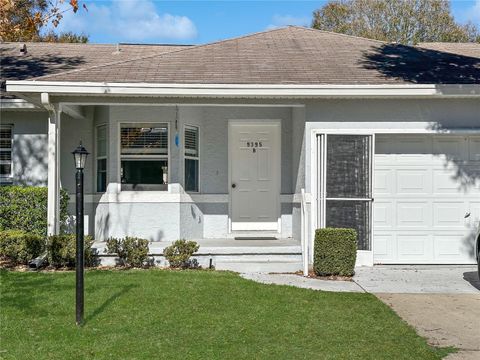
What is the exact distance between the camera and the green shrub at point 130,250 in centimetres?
1002

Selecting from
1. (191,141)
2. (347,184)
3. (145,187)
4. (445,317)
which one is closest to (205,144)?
(191,141)

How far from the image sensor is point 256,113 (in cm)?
1249

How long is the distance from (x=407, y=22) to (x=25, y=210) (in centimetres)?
2889

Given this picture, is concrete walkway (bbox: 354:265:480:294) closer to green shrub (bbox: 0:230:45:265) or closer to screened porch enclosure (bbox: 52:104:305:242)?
screened porch enclosure (bbox: 52:104:305:242)

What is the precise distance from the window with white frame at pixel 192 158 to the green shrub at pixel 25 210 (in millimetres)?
2848

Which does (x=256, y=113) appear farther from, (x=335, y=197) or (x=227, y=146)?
(x=335, y=197)

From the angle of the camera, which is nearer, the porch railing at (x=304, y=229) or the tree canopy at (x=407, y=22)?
the porch railing at (x=304, y=229)

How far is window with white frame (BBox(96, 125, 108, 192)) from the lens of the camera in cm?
1207

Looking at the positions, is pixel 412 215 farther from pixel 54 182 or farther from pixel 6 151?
pixel 6 151

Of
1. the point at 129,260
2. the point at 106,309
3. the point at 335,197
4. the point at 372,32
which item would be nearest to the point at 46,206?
the point at 129,260

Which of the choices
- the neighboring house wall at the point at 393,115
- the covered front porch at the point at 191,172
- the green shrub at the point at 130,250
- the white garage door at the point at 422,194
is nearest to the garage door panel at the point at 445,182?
the white garage door at the point at 422,194

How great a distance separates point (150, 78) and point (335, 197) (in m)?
3.94

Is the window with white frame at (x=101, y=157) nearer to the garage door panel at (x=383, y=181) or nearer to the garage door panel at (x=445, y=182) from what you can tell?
the garage door panel at (x=383, y=181)

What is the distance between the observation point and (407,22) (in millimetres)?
34219
